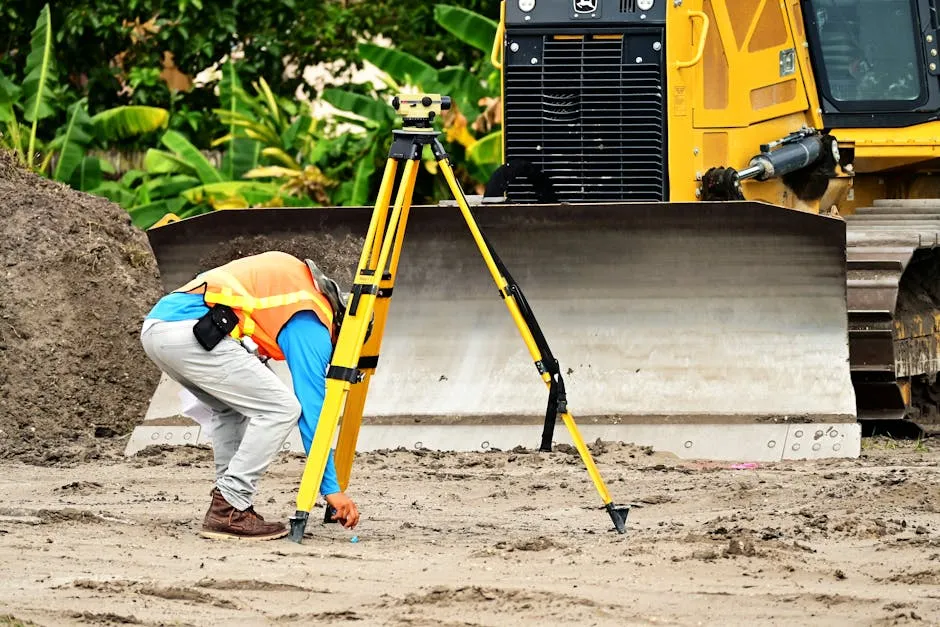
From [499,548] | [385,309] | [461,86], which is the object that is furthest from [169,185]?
[499,548]

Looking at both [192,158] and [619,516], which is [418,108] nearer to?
[619,516]

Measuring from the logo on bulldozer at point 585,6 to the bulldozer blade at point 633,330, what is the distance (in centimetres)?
125

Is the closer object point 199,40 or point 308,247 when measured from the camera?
point 308,247

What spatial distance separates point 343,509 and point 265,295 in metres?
0.77

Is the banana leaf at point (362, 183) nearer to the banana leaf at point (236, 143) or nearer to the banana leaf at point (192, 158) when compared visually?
the banana leaf at point (236, 143)

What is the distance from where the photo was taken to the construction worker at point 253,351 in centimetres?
512

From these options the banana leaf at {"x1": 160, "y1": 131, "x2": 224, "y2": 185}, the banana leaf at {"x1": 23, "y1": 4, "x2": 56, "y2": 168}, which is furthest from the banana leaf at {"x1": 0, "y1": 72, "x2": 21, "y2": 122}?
the banana leaf at {"x1": 160, "y1": 131, "x2": 224, "y2": 185}

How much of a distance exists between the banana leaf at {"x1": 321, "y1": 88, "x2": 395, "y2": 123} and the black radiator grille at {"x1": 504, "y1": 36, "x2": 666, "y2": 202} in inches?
291

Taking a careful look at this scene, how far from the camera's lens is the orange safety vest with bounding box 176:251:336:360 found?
16.8 ft

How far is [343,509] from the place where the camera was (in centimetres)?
506

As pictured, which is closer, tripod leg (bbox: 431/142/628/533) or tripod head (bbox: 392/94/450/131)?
tripod leg (bbox: 431/142/628/533)

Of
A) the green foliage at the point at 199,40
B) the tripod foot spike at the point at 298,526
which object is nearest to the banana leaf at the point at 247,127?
the green foliage at the point at 199,40

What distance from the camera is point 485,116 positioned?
49.9 ft

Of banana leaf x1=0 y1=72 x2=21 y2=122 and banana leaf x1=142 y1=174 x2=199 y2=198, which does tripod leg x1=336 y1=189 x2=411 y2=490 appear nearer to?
banana leaf x1=0 y1=72 x2=21 y2=122
